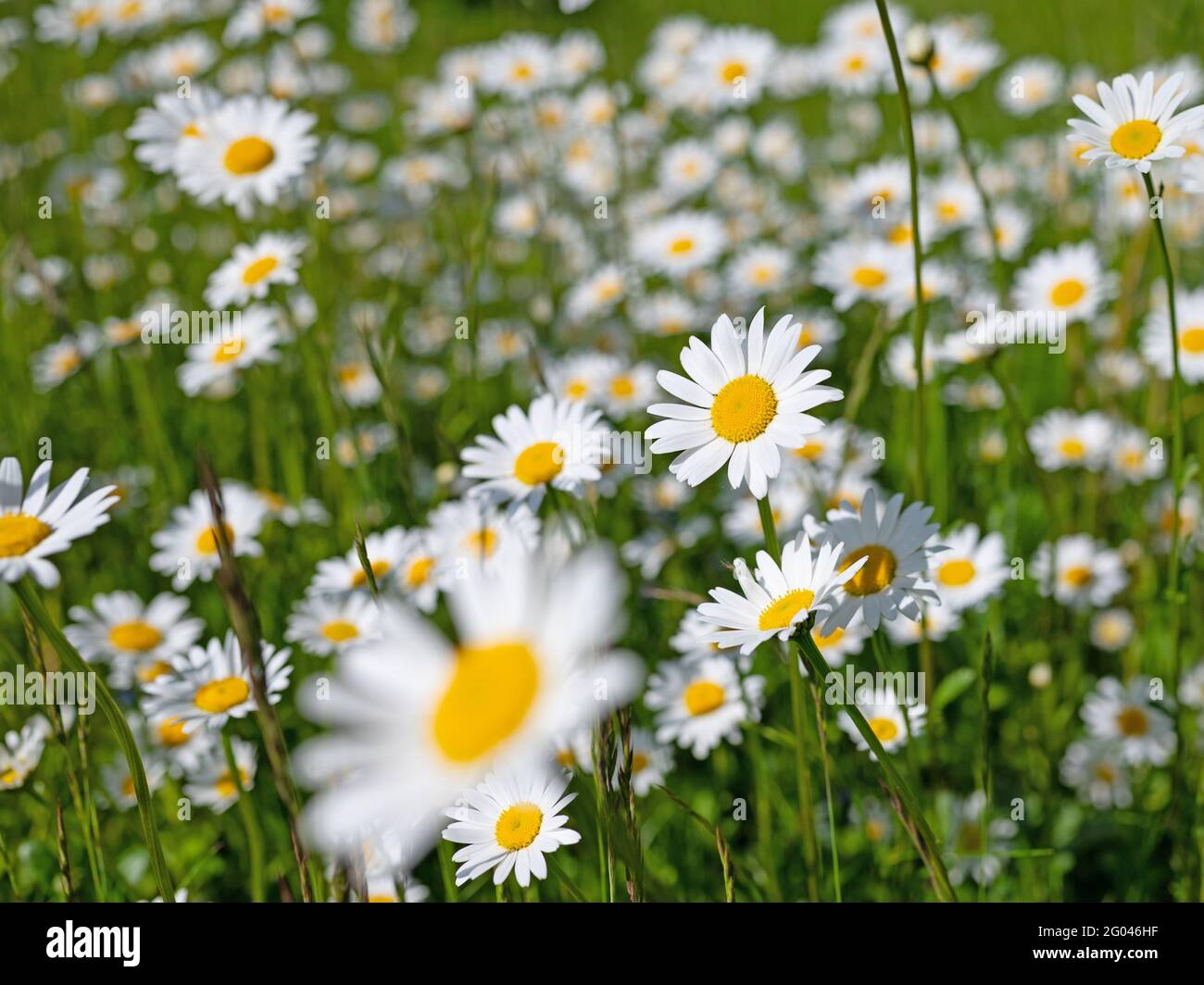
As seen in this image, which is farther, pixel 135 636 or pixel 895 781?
pixel 135 636

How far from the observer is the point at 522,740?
537 mm

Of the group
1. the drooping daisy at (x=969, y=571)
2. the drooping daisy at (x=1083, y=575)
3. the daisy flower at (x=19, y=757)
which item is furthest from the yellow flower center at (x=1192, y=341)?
the daisy flower at (x=19, y=757)

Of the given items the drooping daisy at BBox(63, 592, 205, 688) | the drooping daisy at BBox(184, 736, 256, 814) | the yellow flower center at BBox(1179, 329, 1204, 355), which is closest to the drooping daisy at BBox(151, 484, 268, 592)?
the drooping daisy at BBox(63, 592, 205, 688)

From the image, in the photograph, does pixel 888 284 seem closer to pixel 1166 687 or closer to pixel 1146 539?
pixel 1146 539

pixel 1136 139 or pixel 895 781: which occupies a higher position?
pixel 1136 139

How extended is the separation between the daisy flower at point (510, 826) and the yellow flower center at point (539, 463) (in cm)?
39

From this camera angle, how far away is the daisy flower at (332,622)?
4.90ft

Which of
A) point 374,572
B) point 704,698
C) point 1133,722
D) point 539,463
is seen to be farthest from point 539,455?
point 1133,722

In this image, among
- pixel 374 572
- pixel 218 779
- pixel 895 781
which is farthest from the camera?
pixel 218 779

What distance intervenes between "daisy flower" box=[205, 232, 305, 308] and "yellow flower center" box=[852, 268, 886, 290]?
106 centimetres

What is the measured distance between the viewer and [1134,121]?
103 cm

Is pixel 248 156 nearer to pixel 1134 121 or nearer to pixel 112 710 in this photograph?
pixel 112 710

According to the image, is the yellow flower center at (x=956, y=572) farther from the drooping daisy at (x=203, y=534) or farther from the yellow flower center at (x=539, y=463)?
the drooping daisy at (x=203, y=534)

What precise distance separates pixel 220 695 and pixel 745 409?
71cm
